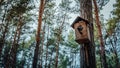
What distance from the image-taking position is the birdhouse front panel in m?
4.09

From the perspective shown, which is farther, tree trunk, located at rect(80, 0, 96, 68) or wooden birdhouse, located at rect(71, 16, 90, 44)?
wooden birdhouse, located at rect(71, 16, 90, 44)

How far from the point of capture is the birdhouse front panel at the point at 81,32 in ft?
13.4

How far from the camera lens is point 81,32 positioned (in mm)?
4398

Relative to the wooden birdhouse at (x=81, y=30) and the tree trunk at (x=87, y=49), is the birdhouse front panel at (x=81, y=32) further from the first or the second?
the tree trunk at (x=87, y=49)

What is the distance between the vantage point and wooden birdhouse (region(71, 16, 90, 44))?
4.11 m

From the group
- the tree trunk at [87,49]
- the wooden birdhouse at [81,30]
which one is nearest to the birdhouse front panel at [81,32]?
the wooden birdhouse at [81,30]

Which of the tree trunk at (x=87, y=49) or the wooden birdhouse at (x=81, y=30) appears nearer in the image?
the tree trunk at (x=87, y=49)

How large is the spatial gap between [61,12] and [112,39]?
797cm

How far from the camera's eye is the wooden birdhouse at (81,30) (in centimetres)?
411

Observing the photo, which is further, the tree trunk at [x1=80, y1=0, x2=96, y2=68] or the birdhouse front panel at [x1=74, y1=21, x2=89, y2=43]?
the birdhouse front panel at [x1=74, y1=21, x2=89, y2=43]

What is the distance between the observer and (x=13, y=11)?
666 inches

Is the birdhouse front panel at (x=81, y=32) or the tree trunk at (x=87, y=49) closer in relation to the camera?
the tree trunk at (x=87, y=49)

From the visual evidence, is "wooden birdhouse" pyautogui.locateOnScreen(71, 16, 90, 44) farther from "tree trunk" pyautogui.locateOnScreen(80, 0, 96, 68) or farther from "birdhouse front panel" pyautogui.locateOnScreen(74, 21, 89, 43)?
"tree trunk" pyautogui.locateOnScreen(80, 0, 96, 68)

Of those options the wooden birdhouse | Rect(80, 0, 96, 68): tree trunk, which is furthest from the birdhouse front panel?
Rect(80, 0, 96, 68): tree trunk
